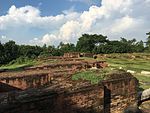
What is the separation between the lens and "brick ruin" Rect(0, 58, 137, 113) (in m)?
5.42

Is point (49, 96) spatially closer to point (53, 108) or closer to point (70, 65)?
point (53, 108)

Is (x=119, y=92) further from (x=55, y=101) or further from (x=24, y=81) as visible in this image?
(x=24, y=81)

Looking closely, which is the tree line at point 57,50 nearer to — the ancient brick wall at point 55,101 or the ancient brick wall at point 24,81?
the ancient brick wall at point 24,81

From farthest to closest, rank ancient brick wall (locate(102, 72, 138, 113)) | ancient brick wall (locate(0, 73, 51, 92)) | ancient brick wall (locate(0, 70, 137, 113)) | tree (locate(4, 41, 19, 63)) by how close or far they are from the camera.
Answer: tree (locate(4, 41, 19, 63))
ancient brick wall (locate(0, 73, 51, 92))
ancient brick wall (locate(102, 72, 138, 113))
ancient brick wall (locate(0, 70, 137, 113))

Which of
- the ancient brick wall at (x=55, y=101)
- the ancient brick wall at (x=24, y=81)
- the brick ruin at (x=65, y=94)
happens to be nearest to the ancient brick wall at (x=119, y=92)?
the brick ruin at (x=65, y=94)

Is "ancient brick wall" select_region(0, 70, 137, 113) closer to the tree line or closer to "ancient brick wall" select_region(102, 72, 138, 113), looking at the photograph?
"ancient brick wall" select_region(102, 72, 138, 113)

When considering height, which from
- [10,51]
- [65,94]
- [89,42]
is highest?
[89,42]

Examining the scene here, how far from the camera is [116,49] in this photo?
4034cm

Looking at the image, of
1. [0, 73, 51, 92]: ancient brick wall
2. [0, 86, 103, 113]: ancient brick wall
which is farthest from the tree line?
[0, 86, 103, 113]: ancient brick wall

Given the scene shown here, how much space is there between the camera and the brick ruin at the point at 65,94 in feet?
17.8

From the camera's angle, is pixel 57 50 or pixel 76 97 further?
pixel 57 50

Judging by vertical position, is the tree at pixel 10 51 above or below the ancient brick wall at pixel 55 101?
above

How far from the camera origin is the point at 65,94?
616cm

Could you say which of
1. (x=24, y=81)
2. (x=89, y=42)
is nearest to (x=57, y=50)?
(x=89, y=42)
